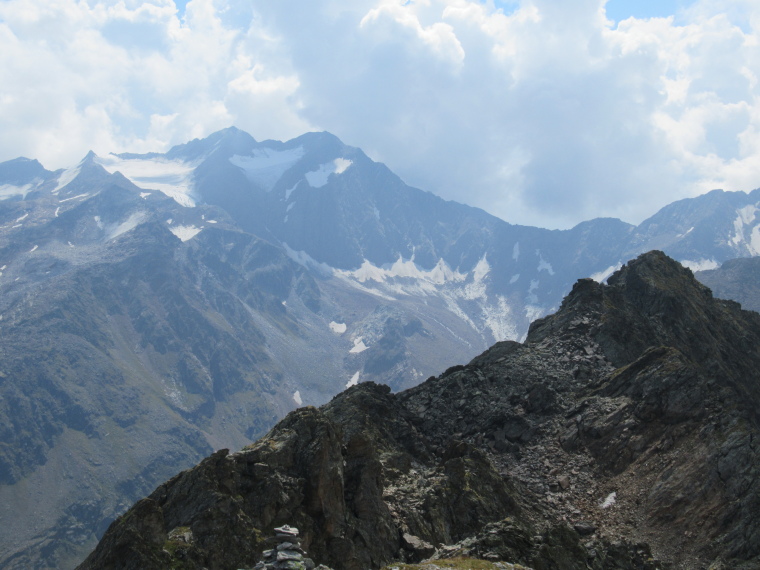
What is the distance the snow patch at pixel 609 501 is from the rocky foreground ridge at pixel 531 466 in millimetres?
203

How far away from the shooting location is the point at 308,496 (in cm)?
5928

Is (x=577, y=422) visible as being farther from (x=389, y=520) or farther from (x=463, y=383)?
(x=389, y=520)

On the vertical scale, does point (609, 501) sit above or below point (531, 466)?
below

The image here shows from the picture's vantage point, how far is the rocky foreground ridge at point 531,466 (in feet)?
179

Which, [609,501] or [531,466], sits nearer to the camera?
[609,501]

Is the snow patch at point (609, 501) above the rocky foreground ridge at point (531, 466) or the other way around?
the other way around

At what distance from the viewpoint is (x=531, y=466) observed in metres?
90.7

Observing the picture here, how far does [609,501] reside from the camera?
80.3 metres

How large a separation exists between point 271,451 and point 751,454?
161 ft

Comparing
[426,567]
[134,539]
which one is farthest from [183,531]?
[426,567]

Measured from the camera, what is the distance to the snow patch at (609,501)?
79.6 m

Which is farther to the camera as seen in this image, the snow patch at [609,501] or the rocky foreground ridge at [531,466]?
the snow patch at [609,501]

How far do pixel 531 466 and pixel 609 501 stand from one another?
12.3 meters

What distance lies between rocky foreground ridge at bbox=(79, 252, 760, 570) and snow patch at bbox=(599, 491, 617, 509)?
0.67ft
